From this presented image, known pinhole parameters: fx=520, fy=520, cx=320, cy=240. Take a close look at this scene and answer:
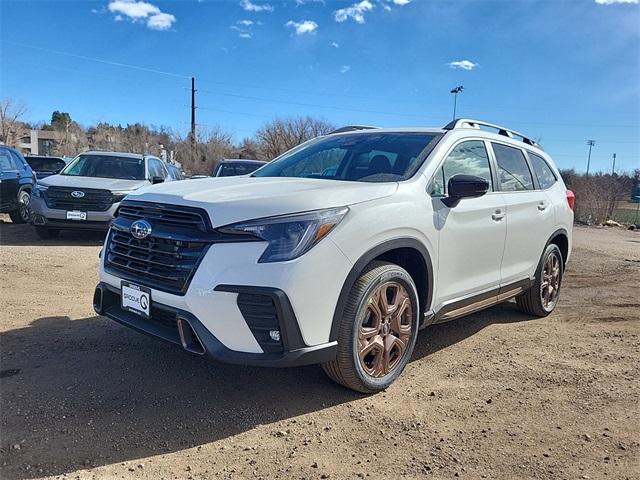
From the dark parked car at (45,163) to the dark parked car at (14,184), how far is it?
549cm

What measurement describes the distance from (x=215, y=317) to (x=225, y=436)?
67 centimetres

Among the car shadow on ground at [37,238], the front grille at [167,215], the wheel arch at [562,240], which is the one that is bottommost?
the car shadow on ground at [37,238]

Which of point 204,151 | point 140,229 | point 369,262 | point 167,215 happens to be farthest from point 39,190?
point 204,151

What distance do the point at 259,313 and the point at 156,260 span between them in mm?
774

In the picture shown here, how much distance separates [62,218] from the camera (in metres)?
8.98

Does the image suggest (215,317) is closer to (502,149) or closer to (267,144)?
(502,149)

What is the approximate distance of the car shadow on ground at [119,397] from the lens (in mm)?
2693

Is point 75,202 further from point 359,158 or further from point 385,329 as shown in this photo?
point 385,329

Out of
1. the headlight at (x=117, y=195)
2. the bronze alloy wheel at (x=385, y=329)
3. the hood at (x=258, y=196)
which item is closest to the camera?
the hood at (x=258, y=196)

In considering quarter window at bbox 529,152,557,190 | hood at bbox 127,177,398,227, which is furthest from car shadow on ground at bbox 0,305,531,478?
quarter window at bbox 529,152,557,190

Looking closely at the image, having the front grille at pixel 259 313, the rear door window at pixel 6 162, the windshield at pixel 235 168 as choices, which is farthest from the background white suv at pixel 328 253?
the rear door window at pixel 6 162

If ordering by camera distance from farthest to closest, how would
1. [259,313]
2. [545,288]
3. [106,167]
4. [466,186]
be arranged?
[106,167], [545,288], [466,186], [259,313]

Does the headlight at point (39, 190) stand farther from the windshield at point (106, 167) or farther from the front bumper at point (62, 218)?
the windshield at point (106, 167)

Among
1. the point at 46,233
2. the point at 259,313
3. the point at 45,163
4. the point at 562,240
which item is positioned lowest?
the point at 46,233
